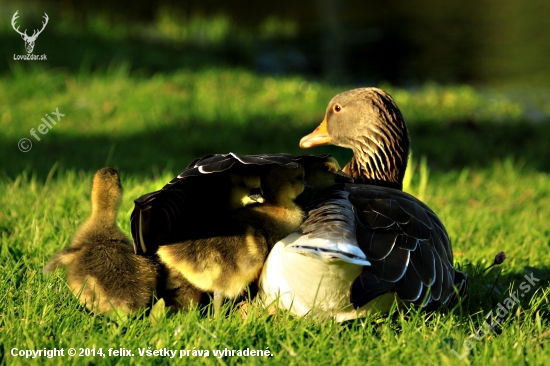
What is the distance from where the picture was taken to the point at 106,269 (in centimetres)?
346

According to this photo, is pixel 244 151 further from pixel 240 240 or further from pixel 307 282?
pixel 307 282

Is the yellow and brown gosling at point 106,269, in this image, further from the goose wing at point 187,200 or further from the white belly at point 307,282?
the white belly at point 307,282

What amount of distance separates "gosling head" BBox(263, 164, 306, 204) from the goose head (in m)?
1.36

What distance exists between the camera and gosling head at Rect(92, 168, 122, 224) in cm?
374

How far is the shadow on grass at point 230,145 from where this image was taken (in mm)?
7595

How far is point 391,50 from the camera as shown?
1464 cm

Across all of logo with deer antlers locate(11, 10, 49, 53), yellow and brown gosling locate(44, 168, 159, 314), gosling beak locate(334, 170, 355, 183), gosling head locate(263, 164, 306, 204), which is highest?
gosling head locate(263, 164, 306, 204)

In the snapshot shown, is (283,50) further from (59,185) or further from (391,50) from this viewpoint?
(59,185)

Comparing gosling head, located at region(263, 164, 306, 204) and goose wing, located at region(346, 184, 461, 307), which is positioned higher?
gosling head, located at region(263, 164, 306, 204)

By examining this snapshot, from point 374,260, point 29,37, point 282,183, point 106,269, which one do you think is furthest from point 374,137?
point 29,37

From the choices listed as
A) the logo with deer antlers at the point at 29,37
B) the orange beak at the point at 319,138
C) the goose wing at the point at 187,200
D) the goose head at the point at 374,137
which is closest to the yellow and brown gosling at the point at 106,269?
the goose wing at the point at 187,200

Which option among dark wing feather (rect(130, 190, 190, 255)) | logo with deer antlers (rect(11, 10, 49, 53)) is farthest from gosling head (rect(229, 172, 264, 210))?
logo with deer antlers (rect(11, 10, 49, 53))

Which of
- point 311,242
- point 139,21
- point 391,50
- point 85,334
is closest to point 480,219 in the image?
point 311,242

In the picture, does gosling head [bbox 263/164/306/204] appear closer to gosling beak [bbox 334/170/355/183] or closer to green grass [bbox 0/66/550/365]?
gosling beak [bbox 334/170/355/183]
